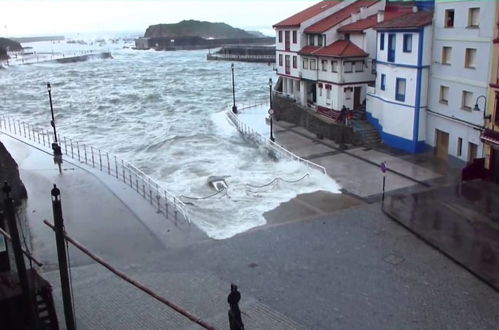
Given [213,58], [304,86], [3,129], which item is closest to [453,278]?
[304,86]

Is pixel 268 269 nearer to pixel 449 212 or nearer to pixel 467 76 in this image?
pixel 449 212

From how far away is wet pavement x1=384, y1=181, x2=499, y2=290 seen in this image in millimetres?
16750

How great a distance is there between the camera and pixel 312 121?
37688mm

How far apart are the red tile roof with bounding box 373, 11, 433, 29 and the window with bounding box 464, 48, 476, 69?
11.0ft

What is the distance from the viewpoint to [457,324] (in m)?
13.3

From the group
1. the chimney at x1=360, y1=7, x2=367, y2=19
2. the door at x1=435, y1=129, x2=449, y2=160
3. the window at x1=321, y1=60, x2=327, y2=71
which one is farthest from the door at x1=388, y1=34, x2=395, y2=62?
the chimney at x1=360, y1=7, x2=367, y2=19

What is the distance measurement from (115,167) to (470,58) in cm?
2149

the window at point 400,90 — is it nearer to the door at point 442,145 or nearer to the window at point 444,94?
the window at point 444,94

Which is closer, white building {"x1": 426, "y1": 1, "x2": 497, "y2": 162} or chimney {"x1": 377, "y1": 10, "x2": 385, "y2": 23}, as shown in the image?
white building {"x1": 426, "y1": 1, "x2": 497, "y2": 162}

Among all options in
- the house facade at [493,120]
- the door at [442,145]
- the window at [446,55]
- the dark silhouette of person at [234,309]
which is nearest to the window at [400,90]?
the window at [446,55]

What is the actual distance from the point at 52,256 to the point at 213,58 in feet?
402

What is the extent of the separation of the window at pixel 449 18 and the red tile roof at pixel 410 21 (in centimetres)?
105

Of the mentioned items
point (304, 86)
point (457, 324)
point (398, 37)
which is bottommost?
point (457, 324)

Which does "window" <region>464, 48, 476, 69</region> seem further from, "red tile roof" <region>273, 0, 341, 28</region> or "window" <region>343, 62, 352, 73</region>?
"red tile roof" <region>273, 0, 341, 28</region>
